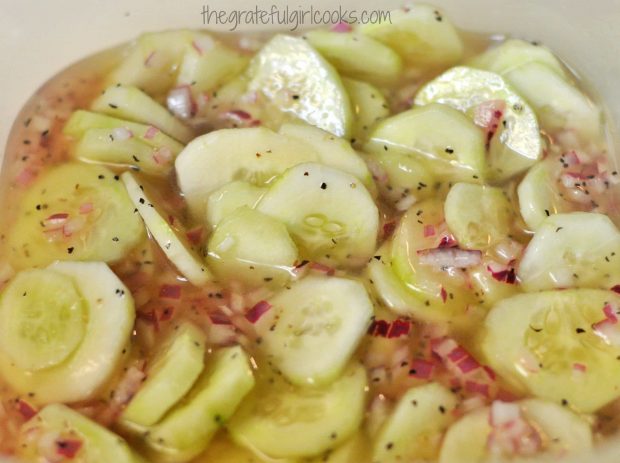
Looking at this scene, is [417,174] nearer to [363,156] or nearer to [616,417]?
[363,156]

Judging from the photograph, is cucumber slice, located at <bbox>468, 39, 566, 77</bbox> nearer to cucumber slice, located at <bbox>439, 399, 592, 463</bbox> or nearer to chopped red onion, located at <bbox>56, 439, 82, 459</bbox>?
cucumber slice, located at <bbox>439, 399, 592, 463</bbox>

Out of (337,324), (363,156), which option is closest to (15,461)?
(337,324)

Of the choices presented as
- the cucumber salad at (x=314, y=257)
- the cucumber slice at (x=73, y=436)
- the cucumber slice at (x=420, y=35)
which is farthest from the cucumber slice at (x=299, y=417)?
the cucumber slice at (x=420, y=35)

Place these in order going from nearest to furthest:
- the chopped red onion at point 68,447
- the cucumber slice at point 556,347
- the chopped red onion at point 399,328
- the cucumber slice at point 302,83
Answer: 1. the chopped red onion at point 68,447
2. the cucumber slice at point 556,347
3. the chopped red onion at point 399,328
4. the cucumber slice at point 302,83

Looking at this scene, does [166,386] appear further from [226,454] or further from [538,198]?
[538,198]

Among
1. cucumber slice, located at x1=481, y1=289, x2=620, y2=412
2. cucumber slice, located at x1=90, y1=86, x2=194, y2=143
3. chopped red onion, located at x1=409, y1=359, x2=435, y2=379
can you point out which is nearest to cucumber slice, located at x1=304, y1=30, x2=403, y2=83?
cucumber slice, located at x1=90, y1=86, x2=194, y2=143

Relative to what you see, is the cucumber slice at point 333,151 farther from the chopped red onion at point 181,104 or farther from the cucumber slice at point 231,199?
the chopped red onion at point 181,104

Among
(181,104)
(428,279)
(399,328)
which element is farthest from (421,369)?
(181,104)

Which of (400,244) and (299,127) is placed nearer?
(400,244)
